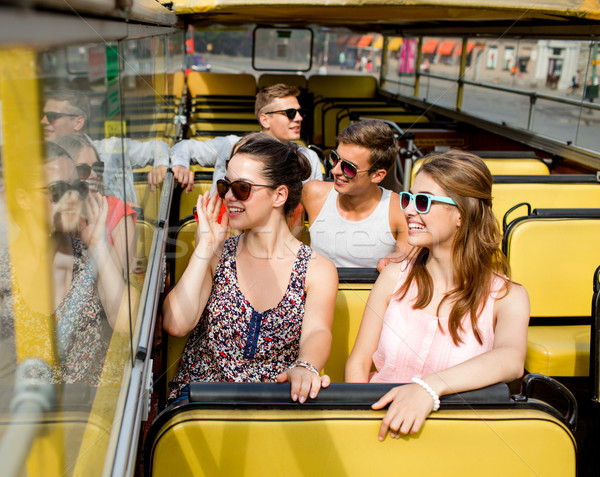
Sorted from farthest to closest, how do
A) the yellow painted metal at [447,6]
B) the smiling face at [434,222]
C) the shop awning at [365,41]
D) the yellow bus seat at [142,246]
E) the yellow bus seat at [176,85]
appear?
the shop awning at [365,41] → the yellow bus seat at [176,85] → the yellow painted metal at [447,6] → the smiling face at [434,222] → the yellow bus seat at [142,246]

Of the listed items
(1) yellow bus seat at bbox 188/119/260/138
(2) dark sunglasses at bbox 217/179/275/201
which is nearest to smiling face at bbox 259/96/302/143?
(1) yellow bus seat at bbox 188/119/260/138

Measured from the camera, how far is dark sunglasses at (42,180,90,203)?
0.62 m

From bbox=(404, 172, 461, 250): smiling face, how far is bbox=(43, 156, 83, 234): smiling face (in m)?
1.32

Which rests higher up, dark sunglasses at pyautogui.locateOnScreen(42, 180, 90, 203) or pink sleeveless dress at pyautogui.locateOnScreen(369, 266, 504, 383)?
dark sunglasses at pyautogui.locateOnScreen(42, 180, 90, 203)

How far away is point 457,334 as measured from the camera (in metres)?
1.80

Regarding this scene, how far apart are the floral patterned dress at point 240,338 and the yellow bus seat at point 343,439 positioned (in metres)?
0.46

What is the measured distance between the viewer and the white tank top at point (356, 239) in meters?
2.79

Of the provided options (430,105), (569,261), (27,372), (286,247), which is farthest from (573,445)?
(430,105)

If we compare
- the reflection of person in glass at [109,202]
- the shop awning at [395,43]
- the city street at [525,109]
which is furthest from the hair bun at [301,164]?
the shop awning at [395,43]

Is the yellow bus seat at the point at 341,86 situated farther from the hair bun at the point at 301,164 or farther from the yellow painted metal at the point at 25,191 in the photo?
the yellow painted metal at the point at 25,191

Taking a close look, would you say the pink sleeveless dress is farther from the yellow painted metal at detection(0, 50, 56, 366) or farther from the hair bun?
the yellow painted metal at detection(0, 50, 56, 366)

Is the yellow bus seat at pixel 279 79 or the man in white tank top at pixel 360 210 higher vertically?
the yellow bus seat at pixel 279 79

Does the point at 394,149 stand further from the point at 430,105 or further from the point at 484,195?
the point at 430,105

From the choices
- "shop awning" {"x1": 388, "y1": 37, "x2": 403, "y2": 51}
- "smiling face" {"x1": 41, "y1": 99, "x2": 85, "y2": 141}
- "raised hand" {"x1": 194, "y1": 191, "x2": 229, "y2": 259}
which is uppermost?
"shop awning" {"x1": 388, "y1": 37, "x2": 403, "y2": 51}
